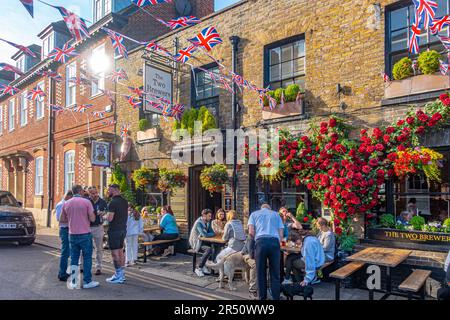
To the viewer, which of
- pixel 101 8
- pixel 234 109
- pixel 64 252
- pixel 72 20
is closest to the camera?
pixel 72 20

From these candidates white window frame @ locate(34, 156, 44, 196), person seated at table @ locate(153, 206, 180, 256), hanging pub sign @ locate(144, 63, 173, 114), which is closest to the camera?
person seated at table @ locate(153, 206, 180, 256)

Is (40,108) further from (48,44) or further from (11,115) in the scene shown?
(11,115)

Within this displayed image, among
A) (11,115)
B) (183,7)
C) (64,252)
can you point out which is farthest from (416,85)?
(11,115)

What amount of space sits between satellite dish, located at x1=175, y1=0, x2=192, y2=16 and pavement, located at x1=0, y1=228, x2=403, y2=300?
34.9 feet

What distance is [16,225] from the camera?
11.2 metres

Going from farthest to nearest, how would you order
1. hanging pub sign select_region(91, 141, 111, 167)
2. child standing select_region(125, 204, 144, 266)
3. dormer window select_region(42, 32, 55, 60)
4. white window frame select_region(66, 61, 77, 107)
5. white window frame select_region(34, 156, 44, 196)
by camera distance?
white window frame select_region(34, 156, 44, 196)
dormer window select_region(42, 32, 55, 60)
white window frame select_region(66, 61, 77, 107)
hanging pub sign select_region(91, 141, 111, 167)
child standing select_region(125, 204, 144, 266)

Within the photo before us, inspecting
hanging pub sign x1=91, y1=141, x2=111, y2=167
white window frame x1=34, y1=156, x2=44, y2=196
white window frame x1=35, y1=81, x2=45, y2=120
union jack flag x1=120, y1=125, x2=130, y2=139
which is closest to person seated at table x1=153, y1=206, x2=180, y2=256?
hanging pub sign x1=91, y1=141, x2=111, y2=167

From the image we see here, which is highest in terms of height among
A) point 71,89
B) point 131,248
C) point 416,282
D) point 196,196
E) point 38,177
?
point 71,89

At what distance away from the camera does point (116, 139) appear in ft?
43.8

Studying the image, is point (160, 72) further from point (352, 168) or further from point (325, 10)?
point (352, 168)

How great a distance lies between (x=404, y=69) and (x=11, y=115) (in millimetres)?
22382

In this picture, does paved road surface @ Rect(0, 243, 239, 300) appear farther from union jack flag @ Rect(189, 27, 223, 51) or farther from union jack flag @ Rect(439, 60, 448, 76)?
union jack flag @ Rect(439, 60, 448, 76)

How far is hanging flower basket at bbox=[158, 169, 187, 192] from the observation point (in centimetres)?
1048
